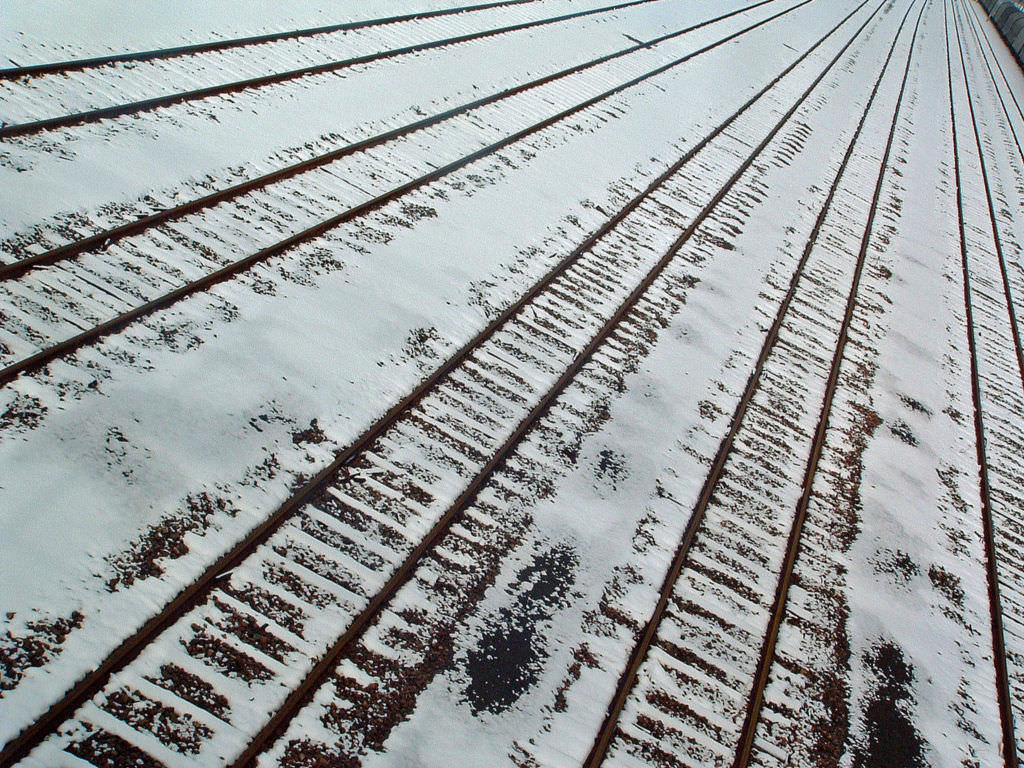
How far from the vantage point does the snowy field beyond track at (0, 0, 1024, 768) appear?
13.6ft

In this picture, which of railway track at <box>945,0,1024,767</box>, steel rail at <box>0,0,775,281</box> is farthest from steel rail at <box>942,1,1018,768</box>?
steel rail at <box>0,0,775,281</box>

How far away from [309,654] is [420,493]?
1407 millimetres

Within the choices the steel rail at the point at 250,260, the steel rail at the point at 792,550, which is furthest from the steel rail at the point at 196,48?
the steel rail at the point at 792,550

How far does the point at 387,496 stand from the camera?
16.9 ft

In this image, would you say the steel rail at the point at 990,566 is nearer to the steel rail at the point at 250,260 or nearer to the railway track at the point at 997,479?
the railway track at the point at 997,479

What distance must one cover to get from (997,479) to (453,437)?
552cm

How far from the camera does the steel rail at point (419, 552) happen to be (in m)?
3.79

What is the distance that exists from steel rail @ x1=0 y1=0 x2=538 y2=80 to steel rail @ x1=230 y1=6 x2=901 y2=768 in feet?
22.3

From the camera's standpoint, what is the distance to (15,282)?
18.6 feet

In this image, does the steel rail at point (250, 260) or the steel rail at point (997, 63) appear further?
the steel rail at point (997, 63)

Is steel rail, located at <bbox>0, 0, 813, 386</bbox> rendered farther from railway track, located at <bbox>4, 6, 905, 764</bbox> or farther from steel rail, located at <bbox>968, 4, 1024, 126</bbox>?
steel rail, located at <bbox>968, 4, 1024, 126</bbox>

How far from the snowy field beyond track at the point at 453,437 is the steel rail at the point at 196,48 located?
57 millimetres

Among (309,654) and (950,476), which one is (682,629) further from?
(950,476)

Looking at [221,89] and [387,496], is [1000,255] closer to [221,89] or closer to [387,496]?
[387,496]
